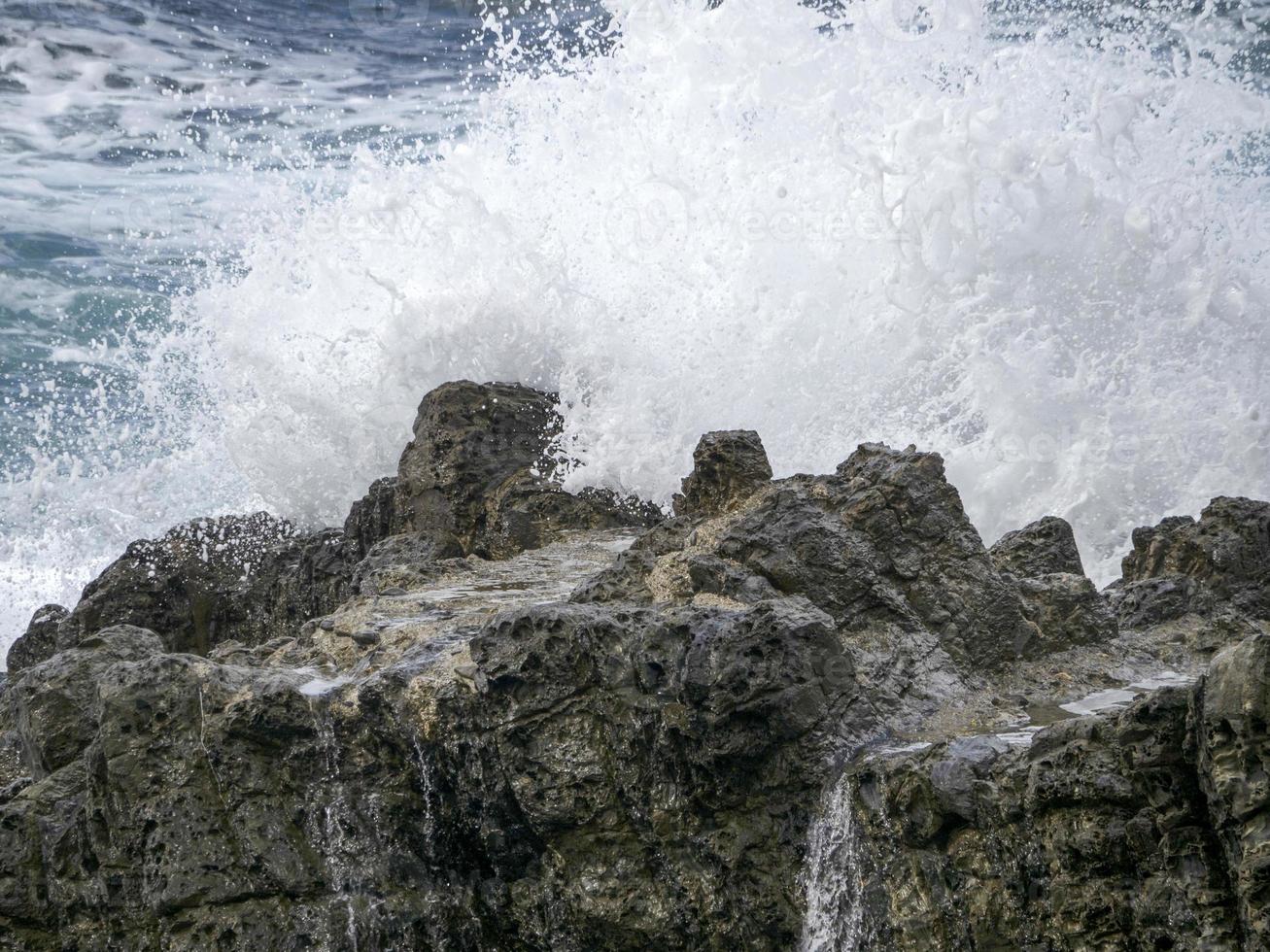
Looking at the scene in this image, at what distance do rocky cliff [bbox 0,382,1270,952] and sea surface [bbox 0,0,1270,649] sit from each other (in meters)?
3.12

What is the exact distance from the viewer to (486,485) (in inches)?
303

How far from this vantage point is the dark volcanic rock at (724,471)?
6398 millimetres

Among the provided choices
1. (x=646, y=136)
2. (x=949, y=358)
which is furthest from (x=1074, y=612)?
(x=646, y=136)

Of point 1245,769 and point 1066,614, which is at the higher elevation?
point 1066,614

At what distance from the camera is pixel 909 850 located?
3.62 m

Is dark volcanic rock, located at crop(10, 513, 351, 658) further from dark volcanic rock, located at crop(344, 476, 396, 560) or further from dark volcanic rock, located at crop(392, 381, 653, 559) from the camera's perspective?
dark volcanic rock, located at crop(392, 381, 653, 559)

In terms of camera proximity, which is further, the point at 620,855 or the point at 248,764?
the point at 248,764

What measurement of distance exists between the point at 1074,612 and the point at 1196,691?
2.25m

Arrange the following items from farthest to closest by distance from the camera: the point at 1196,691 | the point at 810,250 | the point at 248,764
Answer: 1. the point at 810,250
2. the point at 248,764
3. the point at 1196,691

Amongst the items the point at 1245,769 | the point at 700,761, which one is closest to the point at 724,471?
the point at 700,761

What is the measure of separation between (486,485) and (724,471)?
1825 millimetres

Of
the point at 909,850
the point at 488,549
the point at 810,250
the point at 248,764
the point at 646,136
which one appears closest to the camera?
the point at 909,850

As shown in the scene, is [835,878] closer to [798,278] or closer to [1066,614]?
[1066,614]

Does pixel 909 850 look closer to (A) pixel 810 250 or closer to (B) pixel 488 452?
(B) pixel 488 452
